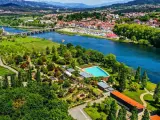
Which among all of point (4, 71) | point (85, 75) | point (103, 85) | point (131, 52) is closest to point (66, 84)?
point (103, 85)

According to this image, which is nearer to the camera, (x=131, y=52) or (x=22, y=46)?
(x=22, y=46)

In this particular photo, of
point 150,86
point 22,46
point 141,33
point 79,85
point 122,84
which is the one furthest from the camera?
point 141,33

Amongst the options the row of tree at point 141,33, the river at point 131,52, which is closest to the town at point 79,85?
the river at point 131,52

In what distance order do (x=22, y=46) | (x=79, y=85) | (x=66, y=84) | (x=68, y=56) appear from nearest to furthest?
1. (x=66, y=84)
2. (x=79, y=85)
3. (x=68, y=56)
4. (x=22, y=46)

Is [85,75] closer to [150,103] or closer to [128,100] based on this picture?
[128,100]

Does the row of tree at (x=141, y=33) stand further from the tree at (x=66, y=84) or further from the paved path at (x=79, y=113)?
the paved path at (x=79, y=113)

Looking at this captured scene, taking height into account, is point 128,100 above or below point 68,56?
above

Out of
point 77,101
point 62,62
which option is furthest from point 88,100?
point 62,62

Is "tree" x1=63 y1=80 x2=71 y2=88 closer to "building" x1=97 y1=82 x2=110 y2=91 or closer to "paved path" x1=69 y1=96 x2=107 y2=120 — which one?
"building" x1=97 y1=82 x2=110 y2=91
